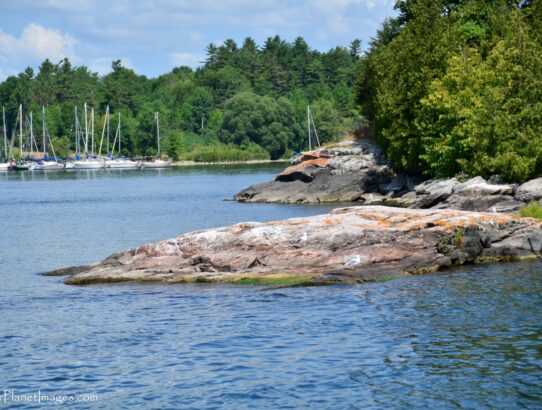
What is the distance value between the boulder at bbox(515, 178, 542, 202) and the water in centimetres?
1420

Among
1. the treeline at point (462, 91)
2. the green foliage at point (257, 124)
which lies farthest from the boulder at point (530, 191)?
the green foliage at point (257, 124)

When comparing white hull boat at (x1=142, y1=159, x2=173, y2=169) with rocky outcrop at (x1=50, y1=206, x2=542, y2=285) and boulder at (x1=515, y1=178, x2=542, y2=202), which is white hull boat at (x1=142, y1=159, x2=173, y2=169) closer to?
boulder at (x1=515, y1=178, x2=542, y2=202)

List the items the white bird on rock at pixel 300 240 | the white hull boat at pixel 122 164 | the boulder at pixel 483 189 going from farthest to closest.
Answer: the white hull boat at pixel 122 164
the boulder at pixel 483 189
the white bird on rock at pixel 300 240

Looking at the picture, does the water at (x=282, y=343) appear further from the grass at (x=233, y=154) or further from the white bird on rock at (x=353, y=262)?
the grass at (x=233, y=154)

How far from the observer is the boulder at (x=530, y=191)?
162ft

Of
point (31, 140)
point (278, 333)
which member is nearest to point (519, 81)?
point (278, 333)

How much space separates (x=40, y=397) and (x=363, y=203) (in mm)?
55114

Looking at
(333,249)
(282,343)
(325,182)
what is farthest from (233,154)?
(282,343)

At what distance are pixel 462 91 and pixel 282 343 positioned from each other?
154ft

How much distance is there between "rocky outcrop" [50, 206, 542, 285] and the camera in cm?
3503

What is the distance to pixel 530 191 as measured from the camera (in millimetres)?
50094

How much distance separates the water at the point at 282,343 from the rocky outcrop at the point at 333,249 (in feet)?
3.88

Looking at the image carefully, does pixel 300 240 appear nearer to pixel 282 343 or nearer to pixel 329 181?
pixel 282 343

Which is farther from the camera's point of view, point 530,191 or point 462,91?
point 462,91
